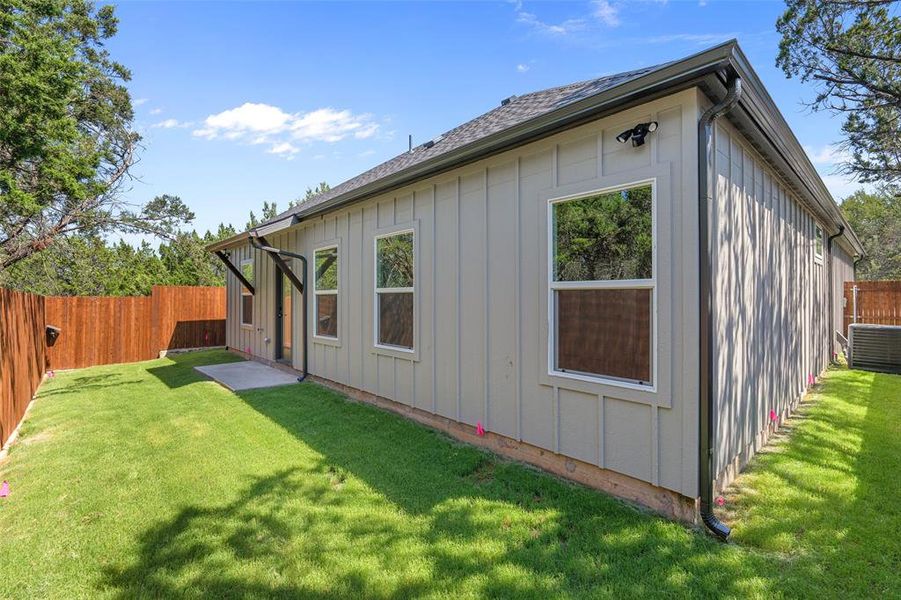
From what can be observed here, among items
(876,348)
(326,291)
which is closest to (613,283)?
(326,291)

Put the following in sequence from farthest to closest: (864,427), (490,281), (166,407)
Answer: (166,407), (864,427), (490,281)

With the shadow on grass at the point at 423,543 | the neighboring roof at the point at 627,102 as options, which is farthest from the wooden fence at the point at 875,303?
the shadow on grass at the point at 423,543

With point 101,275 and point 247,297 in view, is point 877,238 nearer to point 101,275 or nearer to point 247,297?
point 247,297

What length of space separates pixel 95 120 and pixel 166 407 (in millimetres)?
9532

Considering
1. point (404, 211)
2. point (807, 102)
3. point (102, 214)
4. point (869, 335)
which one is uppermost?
point (807, 102)

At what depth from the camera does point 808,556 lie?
8.29 feet

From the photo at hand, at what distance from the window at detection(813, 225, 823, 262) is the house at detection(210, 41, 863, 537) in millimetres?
2033

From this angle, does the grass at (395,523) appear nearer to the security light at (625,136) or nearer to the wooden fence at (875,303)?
the security light at (625,136)

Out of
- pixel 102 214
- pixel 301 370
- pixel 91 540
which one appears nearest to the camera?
pixel 91 540

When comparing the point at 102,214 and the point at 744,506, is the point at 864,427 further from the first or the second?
the point at 102,214

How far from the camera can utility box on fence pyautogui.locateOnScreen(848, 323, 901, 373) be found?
7.93 m

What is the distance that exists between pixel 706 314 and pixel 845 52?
8096 millimetres

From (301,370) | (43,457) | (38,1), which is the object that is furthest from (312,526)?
(38,1)

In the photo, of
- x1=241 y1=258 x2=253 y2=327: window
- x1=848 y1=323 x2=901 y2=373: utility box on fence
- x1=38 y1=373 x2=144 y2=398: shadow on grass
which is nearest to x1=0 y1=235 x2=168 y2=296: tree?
x1=241 y1=258 x2=253 y2=327: window
